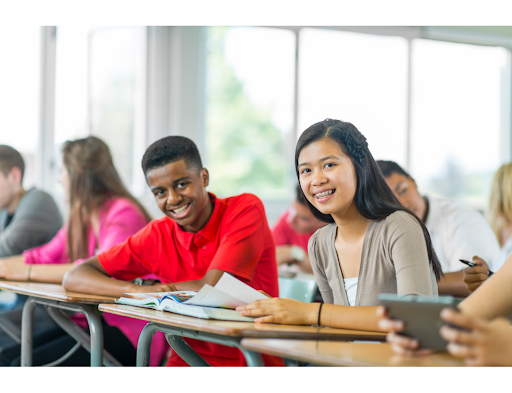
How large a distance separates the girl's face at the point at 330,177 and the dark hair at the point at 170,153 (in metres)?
0.58

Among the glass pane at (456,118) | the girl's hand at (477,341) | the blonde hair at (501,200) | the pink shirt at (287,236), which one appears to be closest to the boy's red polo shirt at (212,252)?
the girl's hand at (477,341)

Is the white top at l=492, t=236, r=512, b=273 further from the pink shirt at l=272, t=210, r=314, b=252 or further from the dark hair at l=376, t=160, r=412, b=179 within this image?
the pink shirt at l=272, t=210, r=314, b=252

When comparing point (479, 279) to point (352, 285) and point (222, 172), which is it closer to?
point (352, 285)

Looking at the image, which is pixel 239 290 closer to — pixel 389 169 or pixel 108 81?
pixel 389 169

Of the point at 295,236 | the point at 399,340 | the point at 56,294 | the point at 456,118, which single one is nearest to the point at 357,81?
the point at 456,118

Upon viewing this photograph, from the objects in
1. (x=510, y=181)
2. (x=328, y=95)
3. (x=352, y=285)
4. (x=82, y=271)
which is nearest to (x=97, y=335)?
(x=82, y=271)

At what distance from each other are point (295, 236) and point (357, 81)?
1904 mm

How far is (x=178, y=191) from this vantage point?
185 cm

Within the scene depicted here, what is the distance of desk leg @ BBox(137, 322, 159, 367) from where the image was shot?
1.44 meters

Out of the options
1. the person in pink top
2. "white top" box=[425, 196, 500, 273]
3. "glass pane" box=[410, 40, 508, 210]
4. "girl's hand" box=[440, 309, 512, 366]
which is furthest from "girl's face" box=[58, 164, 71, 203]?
"glass pane" box=[410, 40, 508, 210]

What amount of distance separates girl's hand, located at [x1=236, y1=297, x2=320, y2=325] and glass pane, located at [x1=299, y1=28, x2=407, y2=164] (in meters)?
3.55

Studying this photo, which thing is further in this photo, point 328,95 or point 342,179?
point 328,95

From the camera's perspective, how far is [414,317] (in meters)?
0.87
